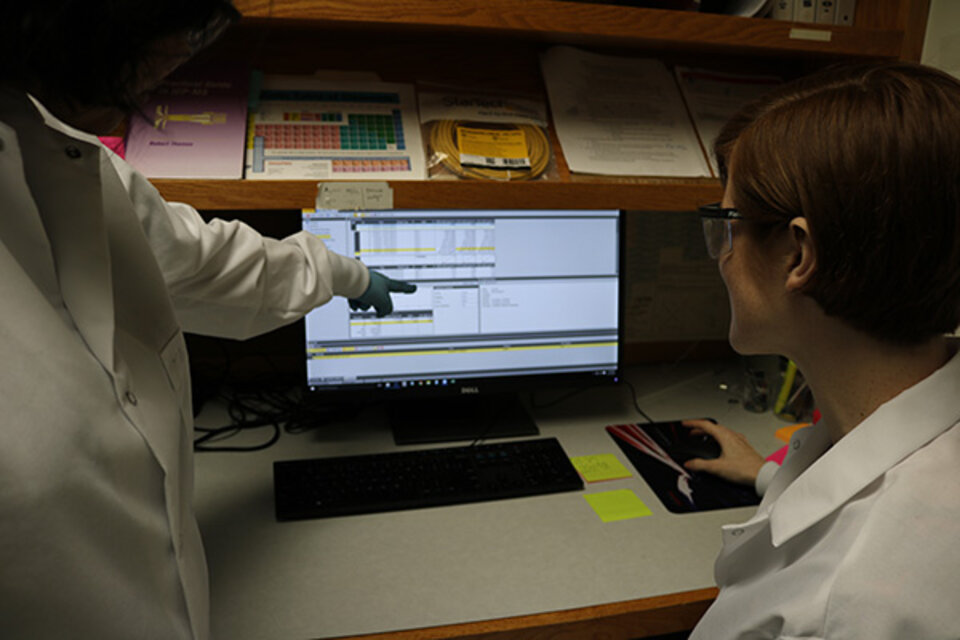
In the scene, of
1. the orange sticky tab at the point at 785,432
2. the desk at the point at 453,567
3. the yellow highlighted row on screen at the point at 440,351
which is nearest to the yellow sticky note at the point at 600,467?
the desk at the point at 453,567

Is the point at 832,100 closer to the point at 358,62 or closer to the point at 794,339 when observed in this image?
the point at 794,339

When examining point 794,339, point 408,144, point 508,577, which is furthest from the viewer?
point 408,144

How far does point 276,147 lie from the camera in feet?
3.74

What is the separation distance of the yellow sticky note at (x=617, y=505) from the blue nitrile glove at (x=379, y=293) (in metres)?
0.50

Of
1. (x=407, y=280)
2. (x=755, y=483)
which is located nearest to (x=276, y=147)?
(x=407, y=280)

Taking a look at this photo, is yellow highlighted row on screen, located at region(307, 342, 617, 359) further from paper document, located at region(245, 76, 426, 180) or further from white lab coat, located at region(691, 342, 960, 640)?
white lab coat, located at region(691, 342, 960, 640)

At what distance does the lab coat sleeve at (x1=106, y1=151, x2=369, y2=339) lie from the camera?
84 centimetres

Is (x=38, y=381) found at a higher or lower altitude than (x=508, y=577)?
higher

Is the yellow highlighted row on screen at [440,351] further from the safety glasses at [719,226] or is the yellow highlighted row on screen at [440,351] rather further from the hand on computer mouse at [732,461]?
the safety glasses at [719,226]

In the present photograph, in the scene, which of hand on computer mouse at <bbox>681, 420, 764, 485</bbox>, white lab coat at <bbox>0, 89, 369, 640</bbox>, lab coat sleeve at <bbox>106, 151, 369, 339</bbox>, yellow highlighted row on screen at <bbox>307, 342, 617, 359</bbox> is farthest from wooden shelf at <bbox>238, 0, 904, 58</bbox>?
hand on computer mouse at <bbox>681, 420, 764, 485</bbox>

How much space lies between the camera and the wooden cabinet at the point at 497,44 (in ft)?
3.47

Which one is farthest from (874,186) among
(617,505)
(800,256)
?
(617,505)

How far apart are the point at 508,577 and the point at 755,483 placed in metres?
0.50

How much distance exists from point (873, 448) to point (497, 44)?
1051 mm
